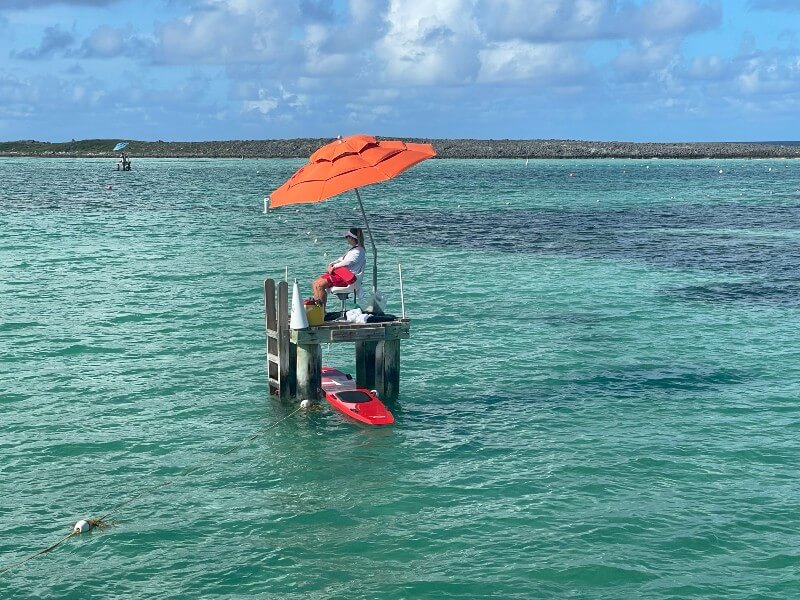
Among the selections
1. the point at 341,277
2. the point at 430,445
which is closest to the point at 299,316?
the point at 341,277

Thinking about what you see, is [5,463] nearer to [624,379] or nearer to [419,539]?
[419,539]

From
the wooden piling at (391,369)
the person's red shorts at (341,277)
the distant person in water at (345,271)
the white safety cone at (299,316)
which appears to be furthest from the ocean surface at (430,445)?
the person's red shorts at (341,277)

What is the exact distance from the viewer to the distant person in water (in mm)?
17641

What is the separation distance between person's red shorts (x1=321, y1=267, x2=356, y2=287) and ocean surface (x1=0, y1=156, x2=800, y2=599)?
7.74ft

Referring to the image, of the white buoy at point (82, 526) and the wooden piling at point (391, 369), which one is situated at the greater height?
the wooden piling at point (391, 369)

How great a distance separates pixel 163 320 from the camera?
26.7m

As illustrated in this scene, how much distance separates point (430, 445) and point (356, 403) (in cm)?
184

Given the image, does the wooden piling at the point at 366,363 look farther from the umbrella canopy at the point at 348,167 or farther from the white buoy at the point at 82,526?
the white buoy at the point at 82,526

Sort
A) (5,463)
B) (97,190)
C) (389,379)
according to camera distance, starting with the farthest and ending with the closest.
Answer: (97,190) → (389,379) → (5,463)

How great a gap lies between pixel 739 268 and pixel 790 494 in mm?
26180

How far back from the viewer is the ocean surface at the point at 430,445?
11797 millimetres

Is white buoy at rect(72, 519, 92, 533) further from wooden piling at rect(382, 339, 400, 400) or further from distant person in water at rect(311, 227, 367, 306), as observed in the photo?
wooden piling at rect(382, 339, 400, 400)

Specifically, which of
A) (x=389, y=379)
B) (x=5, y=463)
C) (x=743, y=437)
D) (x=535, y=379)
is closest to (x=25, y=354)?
(x=5, y=463)

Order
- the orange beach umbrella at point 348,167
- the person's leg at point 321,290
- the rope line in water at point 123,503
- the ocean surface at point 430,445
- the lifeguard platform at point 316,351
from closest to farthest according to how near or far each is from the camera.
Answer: the ocean surface at point 430,445 < the rope line in water at point 123,503 < the orange beach umbrella at point 348,167 < the lifeguard platform at point 316,351 < the person's leg at point 321,290
